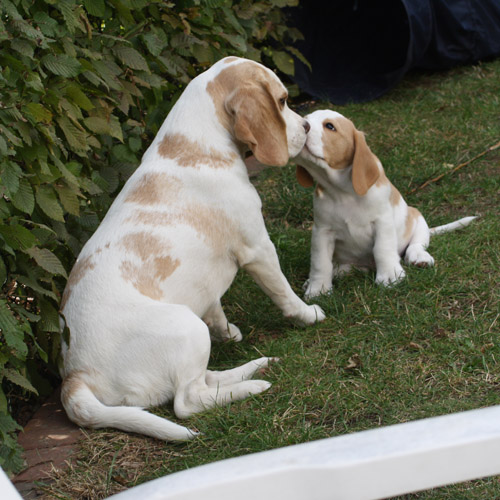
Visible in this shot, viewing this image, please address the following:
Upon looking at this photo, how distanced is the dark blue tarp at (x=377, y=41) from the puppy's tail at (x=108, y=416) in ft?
18.6

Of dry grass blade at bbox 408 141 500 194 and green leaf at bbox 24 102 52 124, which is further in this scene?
dry grass blade at bbox 408 141 500 194

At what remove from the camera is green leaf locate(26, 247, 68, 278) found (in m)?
3.00

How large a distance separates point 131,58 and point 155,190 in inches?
39.1

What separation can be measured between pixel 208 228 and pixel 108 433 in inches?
41.6

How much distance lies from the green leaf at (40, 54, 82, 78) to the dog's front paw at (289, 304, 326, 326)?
1.67 m

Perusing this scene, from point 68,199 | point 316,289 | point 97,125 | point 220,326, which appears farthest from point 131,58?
point 316,289

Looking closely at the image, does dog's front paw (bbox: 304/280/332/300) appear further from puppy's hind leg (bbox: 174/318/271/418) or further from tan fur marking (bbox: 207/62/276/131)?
tan fur marking (bbox: 207/62/276/131)

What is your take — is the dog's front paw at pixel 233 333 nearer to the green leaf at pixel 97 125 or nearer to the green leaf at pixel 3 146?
the green leaf at pixel 97 125

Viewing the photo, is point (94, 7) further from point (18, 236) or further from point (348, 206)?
point (348, 206)

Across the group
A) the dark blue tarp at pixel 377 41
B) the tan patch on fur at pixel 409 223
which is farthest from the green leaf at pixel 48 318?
the dark blue tarp at pixel 377 41

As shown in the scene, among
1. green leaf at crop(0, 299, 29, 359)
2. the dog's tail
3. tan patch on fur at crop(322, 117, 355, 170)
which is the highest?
green leaf at crop(0, 299, 29, 359)

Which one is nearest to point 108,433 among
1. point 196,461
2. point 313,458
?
point 196,461

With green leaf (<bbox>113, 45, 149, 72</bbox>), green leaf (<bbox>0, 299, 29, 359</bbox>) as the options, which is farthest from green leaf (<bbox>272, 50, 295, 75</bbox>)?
green leaf (<bbox>0, 299, 29, 359</bbox>)

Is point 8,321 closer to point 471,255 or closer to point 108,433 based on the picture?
point 108,433
